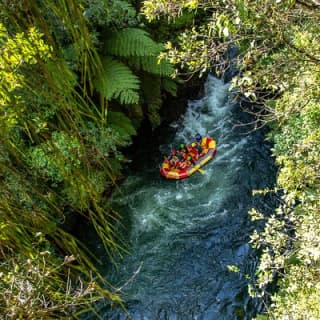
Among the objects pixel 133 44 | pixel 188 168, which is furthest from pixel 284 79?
pixel 188 168

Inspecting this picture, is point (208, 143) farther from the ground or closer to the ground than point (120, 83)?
closer to the ground

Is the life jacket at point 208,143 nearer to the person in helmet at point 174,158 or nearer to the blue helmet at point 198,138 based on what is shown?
the blue helmet at point 198,138

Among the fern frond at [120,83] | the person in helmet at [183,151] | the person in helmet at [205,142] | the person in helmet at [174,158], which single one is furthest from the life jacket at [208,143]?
the fern frond at [120,83]

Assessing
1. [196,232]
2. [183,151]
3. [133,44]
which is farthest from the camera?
[183,151]

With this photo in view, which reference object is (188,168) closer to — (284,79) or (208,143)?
(208,143)

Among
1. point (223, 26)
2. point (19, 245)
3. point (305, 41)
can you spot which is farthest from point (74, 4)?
point (305, 41)

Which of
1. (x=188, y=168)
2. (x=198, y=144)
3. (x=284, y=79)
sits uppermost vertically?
(x=284, y=79)

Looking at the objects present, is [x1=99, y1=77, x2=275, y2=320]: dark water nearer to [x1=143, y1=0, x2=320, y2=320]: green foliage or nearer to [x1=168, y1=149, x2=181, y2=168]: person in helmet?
[x1=168, y1=149, x2=181, y2=168]: person in helmet
